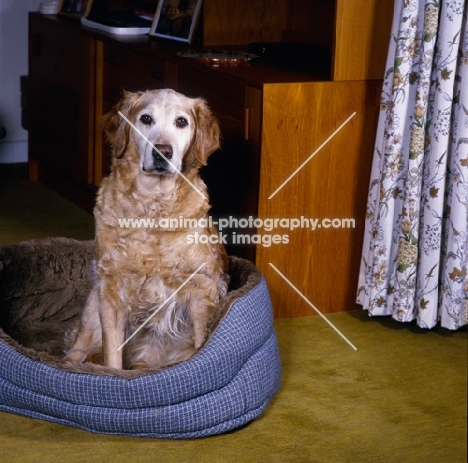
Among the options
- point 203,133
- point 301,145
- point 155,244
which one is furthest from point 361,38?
point 155,244

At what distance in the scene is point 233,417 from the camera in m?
2.36

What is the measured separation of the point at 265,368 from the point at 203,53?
1.45m

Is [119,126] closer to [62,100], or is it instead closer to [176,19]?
[176,19]

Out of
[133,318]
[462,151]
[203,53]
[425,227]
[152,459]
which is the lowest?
[152,459]

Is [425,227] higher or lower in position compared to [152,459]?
higher

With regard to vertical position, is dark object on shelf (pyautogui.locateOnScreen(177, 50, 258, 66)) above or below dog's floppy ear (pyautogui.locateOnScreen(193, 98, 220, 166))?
above

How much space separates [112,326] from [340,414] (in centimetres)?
67

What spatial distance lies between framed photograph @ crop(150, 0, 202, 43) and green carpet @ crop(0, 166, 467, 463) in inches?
53.5

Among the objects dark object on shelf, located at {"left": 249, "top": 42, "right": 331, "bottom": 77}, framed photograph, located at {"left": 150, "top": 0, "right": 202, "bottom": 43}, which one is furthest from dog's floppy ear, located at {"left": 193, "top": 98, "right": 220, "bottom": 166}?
framed photograph, located at {"left": 150, "top": 0, "right": 202, "bottom": 43}

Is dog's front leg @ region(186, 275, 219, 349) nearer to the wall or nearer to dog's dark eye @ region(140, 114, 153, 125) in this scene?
dog's dark eye @ region(140, 114, 153, 125)

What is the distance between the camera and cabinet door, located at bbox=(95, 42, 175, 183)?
3.56 metres

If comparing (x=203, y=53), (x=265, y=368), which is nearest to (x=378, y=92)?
(x=203, y=53)

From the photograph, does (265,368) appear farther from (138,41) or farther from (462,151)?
(138,41)

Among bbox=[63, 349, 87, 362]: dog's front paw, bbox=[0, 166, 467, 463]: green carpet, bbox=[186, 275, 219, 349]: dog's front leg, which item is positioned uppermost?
bbox=[186, 275, 219, 349]: dog's front leg
